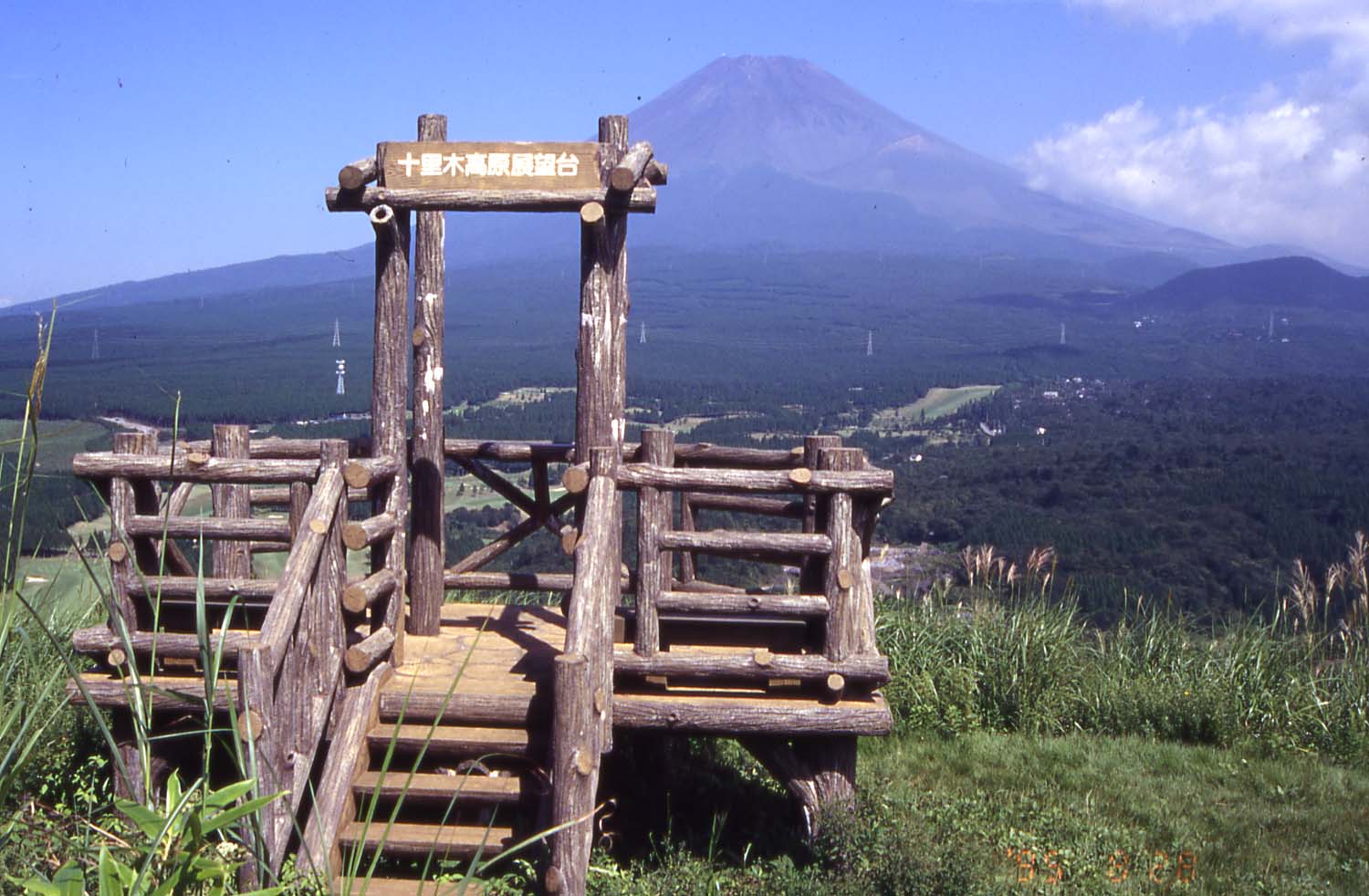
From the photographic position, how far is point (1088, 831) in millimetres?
6188

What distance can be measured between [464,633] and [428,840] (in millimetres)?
2066

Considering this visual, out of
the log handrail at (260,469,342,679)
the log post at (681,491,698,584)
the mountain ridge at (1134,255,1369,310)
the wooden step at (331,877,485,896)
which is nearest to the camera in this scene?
the wooden step at (331,877,485,896)

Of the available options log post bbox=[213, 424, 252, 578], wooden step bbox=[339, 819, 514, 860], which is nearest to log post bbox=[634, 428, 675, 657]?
wooden step bbox=[339, 819, 514, 860]

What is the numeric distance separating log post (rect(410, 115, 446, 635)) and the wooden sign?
1.88 feet

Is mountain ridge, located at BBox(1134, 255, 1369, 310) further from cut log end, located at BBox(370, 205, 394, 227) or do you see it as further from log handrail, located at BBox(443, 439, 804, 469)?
cut log end, located at BBox(370, 205, 394, 227)

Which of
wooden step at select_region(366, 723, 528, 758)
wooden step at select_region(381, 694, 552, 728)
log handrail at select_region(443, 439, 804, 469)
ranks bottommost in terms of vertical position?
wooden step at select_region(366, 723, 528, 758)

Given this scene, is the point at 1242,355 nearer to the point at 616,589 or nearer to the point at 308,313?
the point at 308,313

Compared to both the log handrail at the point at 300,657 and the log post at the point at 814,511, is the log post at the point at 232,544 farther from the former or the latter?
the log post at the point at 814,511

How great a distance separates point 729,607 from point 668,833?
3.96 feet

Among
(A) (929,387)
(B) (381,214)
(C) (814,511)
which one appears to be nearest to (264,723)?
(B) (381,214)

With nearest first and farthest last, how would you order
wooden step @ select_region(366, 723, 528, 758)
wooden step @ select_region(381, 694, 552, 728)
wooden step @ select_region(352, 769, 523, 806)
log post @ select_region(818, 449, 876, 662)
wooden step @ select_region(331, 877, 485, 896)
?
wooden step @ select_region(331, 877, 485, 896) → wooden step @ select_region(352, 769, 523, 806) → wooden step @ select_region(366, 723, 528, 758) → wooden step @ select_region(381, 694, 552, 728) → log post @ select_region(818, 449, 876, 662)

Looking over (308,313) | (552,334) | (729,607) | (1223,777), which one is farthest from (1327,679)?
(308,313)

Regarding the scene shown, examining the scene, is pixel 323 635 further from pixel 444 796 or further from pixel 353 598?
pixel 444 796

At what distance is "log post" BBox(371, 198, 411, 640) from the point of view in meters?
6.29
